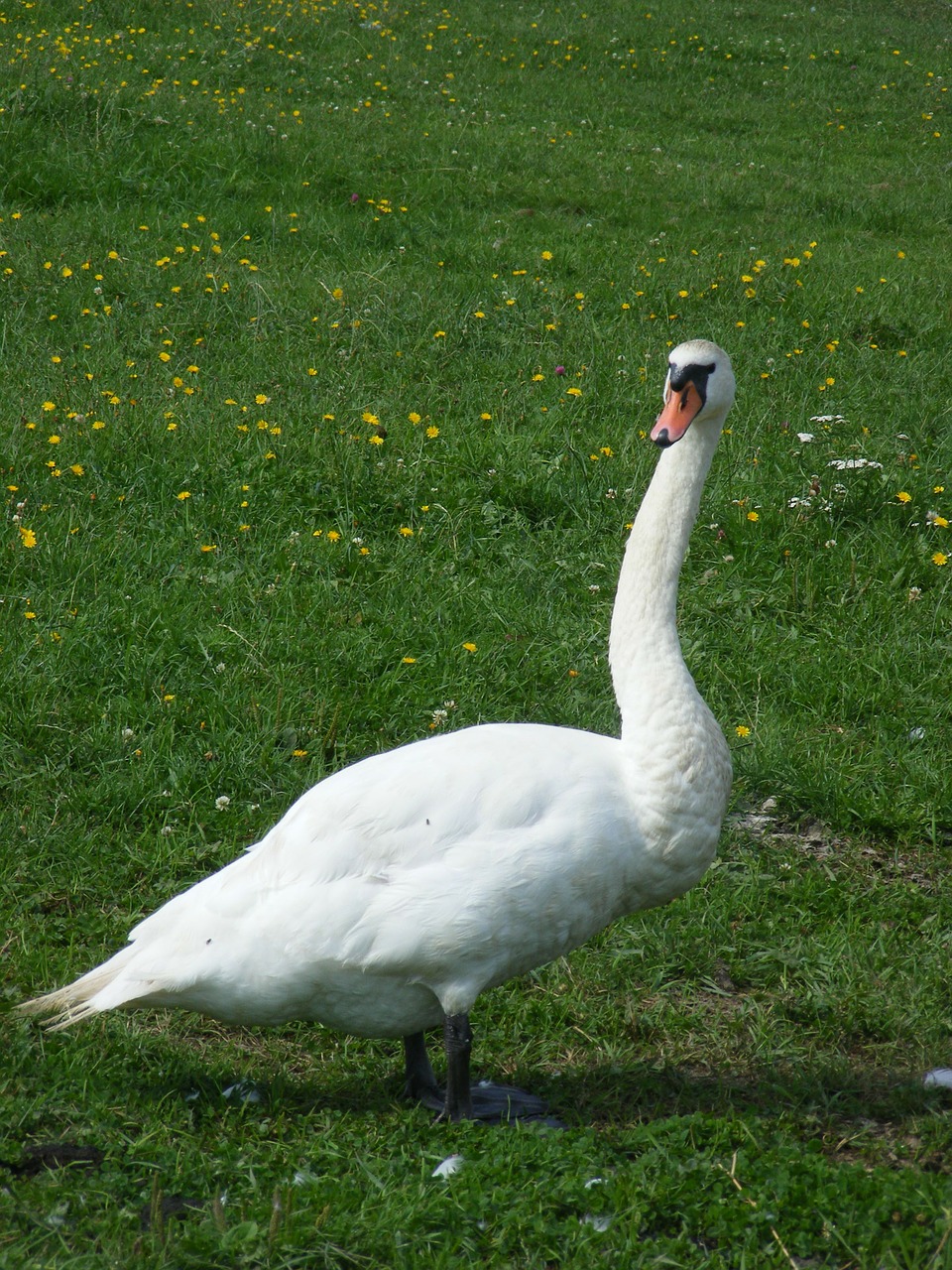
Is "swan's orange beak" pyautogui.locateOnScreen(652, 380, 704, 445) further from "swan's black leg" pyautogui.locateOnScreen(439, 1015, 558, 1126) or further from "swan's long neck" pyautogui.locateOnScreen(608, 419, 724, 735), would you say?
"swan's black leg" pyautogui.locateOnScreen(439, 1015, 558, 1126)

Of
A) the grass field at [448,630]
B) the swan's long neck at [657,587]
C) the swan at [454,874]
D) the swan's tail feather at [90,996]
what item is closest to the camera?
the grass field at [448,630]

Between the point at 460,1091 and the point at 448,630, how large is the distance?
7.07 ft

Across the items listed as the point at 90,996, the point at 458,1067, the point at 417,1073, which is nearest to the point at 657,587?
the point at 458,1067

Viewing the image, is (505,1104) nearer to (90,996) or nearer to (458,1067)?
(458,1067)

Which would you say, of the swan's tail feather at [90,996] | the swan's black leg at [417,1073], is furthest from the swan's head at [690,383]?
the swan's tail feather at [90,996]

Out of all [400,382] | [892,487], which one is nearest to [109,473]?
[400,382]

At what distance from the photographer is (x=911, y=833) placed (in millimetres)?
4273

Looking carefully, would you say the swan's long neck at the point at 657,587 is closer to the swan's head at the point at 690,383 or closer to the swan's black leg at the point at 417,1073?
the swan's head at the point at 690,383

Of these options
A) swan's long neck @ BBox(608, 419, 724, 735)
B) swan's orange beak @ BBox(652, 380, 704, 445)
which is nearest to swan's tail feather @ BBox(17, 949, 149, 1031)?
swan's long neck @ BBox(608, 419, 724, 735)

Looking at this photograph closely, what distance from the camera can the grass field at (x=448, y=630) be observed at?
2.81 metres

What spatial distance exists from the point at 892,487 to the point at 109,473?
3.50 metres

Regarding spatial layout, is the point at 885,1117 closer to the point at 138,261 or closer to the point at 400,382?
the point at 400,382

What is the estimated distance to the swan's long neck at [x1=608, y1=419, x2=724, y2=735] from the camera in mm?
3213

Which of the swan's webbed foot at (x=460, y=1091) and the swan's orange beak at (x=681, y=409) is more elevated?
the swan's orange beak at (x=681, y=409)
